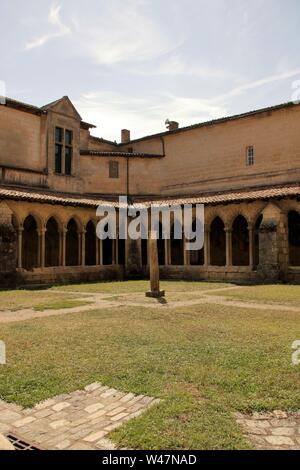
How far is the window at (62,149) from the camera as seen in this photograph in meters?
24.7

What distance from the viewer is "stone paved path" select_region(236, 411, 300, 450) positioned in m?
3.41

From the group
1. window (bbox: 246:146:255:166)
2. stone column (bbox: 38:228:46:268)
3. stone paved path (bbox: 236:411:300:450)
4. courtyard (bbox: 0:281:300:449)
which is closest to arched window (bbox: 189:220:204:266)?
window (bbox: 246:146:255:166)

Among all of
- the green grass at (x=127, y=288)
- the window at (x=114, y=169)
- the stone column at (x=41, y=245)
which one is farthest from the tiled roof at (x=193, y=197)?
the green grass at (x=127, y=288)

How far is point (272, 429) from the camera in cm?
369

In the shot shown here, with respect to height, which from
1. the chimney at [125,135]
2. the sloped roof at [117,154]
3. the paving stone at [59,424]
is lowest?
the paving stone at [59,424]

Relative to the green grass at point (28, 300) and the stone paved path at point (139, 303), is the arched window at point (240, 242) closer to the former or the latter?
the stone paved path at point (139, 303)

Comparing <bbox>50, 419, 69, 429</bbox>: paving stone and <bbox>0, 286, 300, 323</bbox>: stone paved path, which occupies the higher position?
<bbox>0, 286, 300, 323</bbox>: stone paved path

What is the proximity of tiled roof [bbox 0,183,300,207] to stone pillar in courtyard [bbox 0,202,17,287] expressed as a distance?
1.32 meters

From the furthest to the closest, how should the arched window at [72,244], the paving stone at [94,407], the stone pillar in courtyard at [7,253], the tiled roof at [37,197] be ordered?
the arched window at [72,244]
the tiled roof at [37,197]
the stone pillar in courtyard at [7,253]
the paving stone at [94,407]

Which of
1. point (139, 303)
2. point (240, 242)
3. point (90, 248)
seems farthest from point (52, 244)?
point (139, 303)

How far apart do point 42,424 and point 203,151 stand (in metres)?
24.5

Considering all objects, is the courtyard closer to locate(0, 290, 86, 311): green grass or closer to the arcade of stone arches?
locate(0, 290, 86, 311): green grass

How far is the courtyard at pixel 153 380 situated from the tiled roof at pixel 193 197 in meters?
10.3
